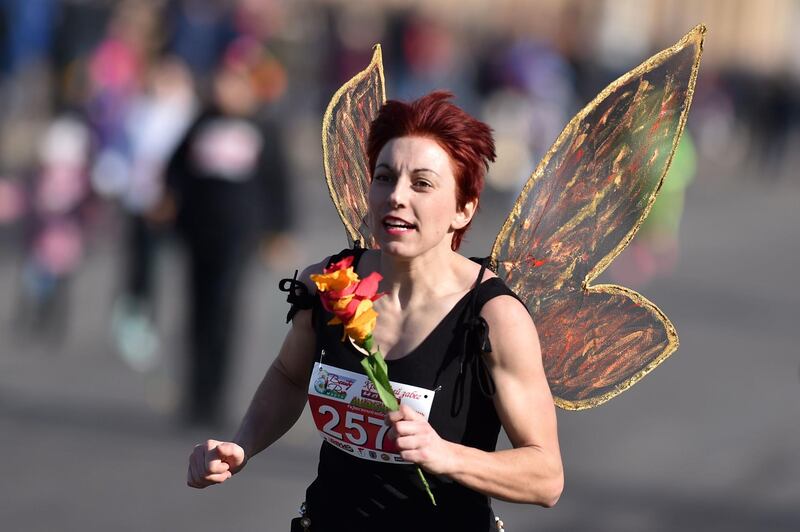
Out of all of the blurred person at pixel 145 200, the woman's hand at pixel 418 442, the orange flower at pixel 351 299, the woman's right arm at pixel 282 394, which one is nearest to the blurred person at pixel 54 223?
the blurred person at pixel 145 200

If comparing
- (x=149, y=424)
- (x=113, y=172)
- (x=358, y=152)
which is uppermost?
(x=358, y=152)

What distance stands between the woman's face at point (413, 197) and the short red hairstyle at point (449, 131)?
2cm

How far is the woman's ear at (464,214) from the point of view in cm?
331

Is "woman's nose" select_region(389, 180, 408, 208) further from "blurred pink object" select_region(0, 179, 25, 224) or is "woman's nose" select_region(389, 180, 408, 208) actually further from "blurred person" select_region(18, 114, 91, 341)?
"blurred pink object" select_region(0, 179, 25, 224)

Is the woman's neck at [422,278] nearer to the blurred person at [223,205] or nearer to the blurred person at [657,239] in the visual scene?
the blurred person at [223,205]

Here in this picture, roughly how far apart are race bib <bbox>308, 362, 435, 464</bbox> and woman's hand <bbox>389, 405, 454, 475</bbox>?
0.20 metres

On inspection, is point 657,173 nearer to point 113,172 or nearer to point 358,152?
point 358,152

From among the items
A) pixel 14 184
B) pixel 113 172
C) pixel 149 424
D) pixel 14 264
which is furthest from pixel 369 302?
pixel 14 184

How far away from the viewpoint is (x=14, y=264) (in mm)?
14016

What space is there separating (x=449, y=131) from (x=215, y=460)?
32.1 inches

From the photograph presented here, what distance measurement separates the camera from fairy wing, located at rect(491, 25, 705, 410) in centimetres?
342

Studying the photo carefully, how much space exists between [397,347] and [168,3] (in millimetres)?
16340

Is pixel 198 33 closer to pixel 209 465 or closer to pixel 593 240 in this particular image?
pixel 593 240

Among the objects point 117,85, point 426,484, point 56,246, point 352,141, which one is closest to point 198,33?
point 117,85
